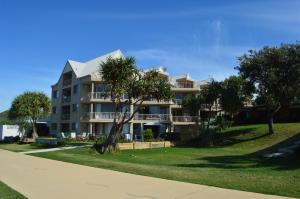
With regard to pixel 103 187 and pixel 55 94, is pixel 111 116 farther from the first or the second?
pixel 103 187

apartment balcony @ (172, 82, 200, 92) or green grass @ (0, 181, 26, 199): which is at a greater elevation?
apartment balcony @ (172, 82, 200, 92)

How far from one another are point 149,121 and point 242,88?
18830mm

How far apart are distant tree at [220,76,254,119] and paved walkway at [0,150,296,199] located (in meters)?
28.9

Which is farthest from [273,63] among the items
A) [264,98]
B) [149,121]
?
[149,121]

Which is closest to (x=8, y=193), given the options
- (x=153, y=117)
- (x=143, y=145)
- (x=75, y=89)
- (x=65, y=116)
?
(x=143, y=145)

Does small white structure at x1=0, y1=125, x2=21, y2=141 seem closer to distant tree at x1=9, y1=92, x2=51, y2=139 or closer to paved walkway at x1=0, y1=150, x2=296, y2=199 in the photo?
distant tree at x1=9, y1=92, x2=51, y2=139

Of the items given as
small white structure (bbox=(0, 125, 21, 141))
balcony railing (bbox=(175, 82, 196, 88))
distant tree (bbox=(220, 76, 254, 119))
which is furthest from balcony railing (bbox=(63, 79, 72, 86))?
distant tree (bbox=(220, 76, 254, 119))

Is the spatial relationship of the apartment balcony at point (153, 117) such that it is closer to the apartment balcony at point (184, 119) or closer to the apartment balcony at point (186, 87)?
the apartment balcony at point (184, 119)

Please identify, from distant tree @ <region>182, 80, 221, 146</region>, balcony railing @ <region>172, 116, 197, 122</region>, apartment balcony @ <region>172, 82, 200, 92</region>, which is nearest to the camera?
distant tree @ <region>182, 80, 221, 146</region>

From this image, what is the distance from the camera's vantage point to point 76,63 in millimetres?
66000

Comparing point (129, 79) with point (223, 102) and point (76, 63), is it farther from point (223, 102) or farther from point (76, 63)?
point (76, 63)

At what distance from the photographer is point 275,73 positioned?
41906 mm

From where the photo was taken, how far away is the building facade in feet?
189

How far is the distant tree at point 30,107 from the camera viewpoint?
52.9m
